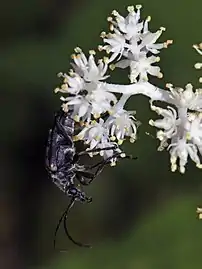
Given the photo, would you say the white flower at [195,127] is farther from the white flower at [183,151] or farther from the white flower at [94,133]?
the white flower at [94,133]

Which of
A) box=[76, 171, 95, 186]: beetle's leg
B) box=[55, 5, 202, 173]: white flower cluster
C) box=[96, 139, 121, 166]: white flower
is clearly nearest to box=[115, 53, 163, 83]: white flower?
box=[55, 5, 202, 173]: white flower cluster

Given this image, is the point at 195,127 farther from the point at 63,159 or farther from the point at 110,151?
the point at 63,159

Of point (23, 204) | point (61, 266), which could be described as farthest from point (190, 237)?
point (23, 204)

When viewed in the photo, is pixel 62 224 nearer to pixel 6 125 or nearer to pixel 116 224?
pixel 116 224

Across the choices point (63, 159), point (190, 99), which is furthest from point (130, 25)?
point (63, 159)

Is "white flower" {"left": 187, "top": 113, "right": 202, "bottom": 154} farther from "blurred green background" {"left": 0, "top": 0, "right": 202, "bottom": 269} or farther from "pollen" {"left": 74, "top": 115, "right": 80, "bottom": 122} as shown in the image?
"blurred green background" {"left": 0, "top": 0, "right": 202, "bottom": 269}

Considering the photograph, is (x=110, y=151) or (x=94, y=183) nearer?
(x=110, y=151)
